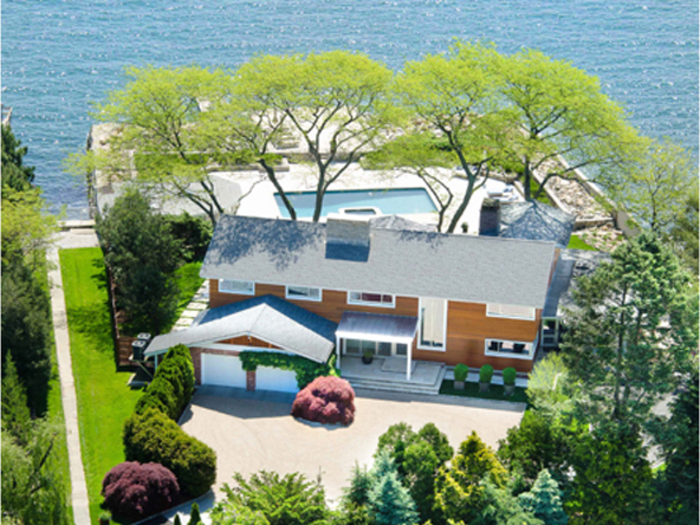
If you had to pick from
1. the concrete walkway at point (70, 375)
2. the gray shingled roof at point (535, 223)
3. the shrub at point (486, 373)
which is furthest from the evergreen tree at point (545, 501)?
the gray shingled roof at point (535, 223)

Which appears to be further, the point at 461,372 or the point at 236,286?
the point at 236,286

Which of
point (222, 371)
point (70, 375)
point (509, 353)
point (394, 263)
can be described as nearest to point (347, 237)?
point (394, 263)

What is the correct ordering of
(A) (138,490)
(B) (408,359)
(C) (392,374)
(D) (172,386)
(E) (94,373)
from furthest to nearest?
(E) (94,373), (C) (392,374), (B) (408,359), (D) (172,386), (A) (138,490)

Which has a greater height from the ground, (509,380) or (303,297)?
(303,297)

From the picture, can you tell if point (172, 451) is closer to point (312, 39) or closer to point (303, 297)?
point (303, 297)

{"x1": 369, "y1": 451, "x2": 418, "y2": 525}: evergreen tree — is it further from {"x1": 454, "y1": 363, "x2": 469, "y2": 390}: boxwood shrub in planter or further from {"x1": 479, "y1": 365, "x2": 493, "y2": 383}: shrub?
{"x1": 479, "y1": 365, "x2": 493, "y2": 383}: shrub

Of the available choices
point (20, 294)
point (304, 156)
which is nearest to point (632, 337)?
point (20, 294)

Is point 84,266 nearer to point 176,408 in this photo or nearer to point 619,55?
point 176,408
